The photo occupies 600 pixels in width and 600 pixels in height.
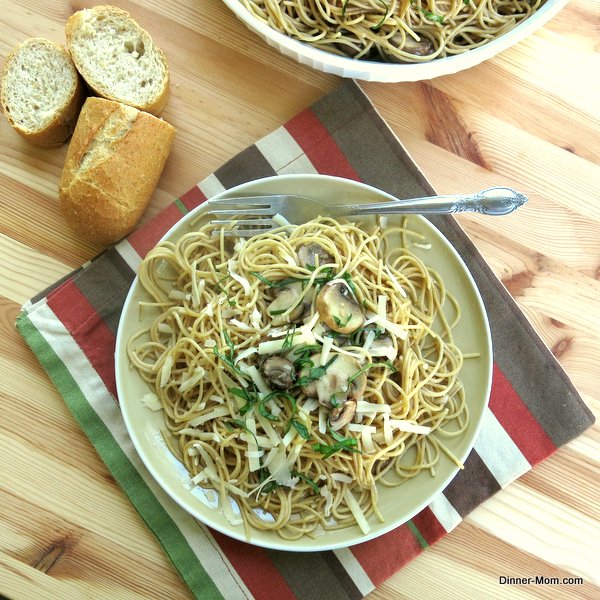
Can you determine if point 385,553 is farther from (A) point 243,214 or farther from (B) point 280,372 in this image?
(A) point 243,214

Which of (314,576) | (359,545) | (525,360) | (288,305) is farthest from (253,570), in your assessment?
(525,360)

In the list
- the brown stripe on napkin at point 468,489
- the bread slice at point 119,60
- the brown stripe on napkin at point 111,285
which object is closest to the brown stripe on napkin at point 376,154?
the bread slice at point 119,60

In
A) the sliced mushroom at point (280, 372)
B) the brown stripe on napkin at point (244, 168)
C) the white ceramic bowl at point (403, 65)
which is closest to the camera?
the sliced mushroom at point (280, 372)

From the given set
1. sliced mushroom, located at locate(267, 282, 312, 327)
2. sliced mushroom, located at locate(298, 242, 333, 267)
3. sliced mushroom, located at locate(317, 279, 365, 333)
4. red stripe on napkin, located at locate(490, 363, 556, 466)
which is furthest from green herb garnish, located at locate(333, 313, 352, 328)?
red stripe on napkin, located at locate(490, 363, 556, 466)

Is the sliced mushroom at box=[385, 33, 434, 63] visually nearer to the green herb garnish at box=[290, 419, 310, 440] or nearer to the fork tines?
the fork tines

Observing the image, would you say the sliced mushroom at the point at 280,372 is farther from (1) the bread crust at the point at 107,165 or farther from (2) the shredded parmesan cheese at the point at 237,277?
(1) the bread crust at the point at 107,165

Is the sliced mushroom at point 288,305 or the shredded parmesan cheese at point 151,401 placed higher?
the sliced mushroom at point 288,305

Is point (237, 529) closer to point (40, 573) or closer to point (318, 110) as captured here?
point (40, 573)

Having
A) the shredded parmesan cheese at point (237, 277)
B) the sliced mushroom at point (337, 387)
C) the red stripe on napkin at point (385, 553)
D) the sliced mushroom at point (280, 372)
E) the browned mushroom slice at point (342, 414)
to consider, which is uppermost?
the shredded parmesan cheese at point (237, 277)
